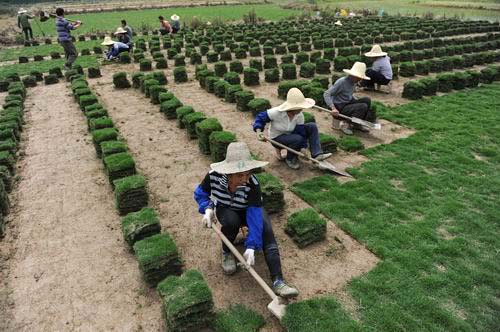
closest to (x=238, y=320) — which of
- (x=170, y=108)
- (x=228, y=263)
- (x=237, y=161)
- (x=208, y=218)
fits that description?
(x=228, y=263)

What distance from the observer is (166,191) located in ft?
22.8

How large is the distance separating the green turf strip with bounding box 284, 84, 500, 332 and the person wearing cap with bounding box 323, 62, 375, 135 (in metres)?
1.03

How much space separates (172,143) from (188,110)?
1052 millimetres

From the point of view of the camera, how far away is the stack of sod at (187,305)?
3.93 metres

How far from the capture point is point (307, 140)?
7297 mm

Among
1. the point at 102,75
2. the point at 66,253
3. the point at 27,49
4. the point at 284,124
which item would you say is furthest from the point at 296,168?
the point at 27,49

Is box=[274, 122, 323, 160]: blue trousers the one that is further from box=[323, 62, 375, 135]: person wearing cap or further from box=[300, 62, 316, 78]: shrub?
box=[300, 62, 316, 78]: shrub

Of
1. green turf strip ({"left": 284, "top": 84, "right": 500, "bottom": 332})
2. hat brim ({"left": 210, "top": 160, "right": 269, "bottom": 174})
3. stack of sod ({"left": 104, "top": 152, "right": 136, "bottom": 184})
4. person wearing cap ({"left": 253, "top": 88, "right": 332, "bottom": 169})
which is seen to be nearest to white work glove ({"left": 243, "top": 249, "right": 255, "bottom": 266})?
green turf strip ({"left": 284, "top": 84, "right": 500, "bottom": 332})

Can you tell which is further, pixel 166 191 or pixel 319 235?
pixel 166 191

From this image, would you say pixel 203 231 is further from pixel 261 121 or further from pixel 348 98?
pixel 348 98

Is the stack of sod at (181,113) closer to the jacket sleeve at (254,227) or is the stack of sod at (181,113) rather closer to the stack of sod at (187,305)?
the jacket sleeve at (254,227)

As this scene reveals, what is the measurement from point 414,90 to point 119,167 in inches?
347

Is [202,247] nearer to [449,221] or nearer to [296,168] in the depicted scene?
[296,168]

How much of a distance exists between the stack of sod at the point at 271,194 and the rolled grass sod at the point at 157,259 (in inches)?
67.9
